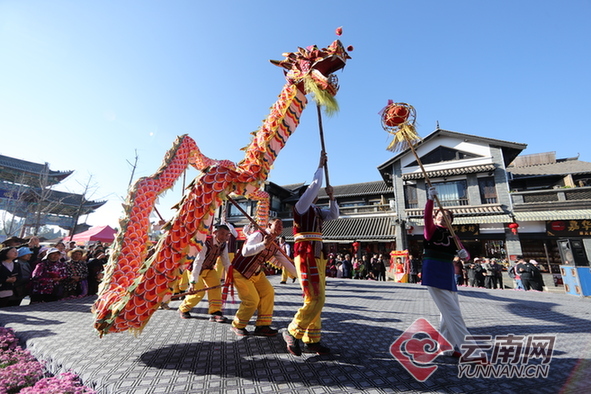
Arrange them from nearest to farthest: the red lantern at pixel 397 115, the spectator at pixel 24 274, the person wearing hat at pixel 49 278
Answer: the red lantern at pixel 397 115 < the spectator at pixel 24 274 < the person wearing hat at pixel 49 278

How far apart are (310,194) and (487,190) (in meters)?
15.2

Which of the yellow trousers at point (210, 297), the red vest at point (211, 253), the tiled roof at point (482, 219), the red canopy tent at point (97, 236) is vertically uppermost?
the tiled roof at point (482, 219)

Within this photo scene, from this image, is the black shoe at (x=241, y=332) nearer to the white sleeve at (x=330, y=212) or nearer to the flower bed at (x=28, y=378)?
the flower bed at (x=28, y=378)

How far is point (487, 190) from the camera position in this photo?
1425cm

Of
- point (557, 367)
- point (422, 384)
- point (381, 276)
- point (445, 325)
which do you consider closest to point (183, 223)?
point (422, 384)

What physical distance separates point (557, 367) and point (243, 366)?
10.8ft

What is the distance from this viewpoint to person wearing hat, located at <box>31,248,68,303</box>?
6.12m

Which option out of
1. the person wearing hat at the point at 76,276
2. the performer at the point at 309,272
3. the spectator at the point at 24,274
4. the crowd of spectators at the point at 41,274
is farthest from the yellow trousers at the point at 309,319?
the person wearing hat at the point at 76,276

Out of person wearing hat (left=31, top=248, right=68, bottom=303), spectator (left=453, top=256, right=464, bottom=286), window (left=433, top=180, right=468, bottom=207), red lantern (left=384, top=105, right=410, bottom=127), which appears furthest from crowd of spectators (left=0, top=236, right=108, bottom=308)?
window (left=433, top=180, right=468, bottom=207)

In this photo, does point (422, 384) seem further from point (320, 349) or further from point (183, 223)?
point (183, 223)

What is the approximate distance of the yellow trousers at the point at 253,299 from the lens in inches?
147

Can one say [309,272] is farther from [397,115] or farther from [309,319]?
[397,115]

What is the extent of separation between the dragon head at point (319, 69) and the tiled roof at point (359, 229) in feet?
42.6

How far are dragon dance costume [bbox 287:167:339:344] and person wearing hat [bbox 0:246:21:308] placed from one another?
6624 mm
